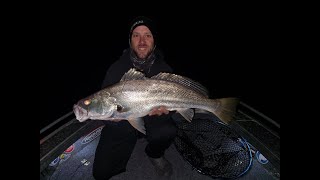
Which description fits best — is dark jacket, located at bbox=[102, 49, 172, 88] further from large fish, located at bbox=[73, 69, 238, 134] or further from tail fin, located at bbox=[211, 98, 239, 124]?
tail fin, located at bbox=[211, 98, 239, 124]

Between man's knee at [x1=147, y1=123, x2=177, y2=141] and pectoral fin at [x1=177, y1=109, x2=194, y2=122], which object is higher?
pectoral fin at [x1=177, y1=109, x2=194, y2=122]

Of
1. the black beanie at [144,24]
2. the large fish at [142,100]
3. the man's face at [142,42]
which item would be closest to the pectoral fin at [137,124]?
the large fish at [142,100]

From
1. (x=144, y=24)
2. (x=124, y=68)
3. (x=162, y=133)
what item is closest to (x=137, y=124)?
(x=162, y=133)

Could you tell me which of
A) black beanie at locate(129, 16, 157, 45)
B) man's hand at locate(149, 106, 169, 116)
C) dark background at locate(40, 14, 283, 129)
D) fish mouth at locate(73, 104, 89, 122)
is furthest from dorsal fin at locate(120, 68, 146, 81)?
dark background at locate(40, 14, 283, 129)

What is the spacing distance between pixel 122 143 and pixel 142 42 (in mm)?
1601

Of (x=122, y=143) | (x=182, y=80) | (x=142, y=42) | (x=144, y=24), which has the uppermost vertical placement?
(x=144, y=24)

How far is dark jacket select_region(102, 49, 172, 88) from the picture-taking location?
3.73 m

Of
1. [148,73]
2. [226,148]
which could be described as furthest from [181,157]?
[148,73]

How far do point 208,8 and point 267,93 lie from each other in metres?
42.3

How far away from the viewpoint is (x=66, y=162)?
11.8ft

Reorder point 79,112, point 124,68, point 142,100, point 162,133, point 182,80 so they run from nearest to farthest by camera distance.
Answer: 1. point 79,112
2. point 142,100
3. point 182,80
4. point 162,133
5. point 124,68

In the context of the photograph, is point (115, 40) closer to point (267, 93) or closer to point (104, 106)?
point (267, 93)

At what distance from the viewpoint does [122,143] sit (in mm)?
3508

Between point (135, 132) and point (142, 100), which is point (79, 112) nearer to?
point (142, 100)
